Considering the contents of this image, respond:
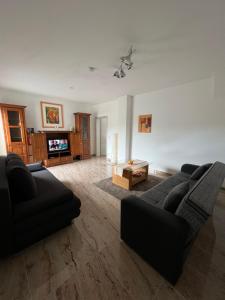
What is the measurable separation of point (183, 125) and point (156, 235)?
304 centimetres

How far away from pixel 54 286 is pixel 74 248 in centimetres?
39

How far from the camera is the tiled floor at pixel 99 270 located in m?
1.14

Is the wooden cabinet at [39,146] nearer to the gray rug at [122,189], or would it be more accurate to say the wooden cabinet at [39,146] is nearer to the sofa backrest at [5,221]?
the gray rug at [122,189]

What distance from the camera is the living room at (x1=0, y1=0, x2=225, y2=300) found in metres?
1.19

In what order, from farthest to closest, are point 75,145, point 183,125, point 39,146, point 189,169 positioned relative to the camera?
point 75,145, point 39,146, point 183,125, point 189,169

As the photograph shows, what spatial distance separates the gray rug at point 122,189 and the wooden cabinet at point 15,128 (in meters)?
2.76

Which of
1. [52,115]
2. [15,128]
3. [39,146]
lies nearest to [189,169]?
[39,146]

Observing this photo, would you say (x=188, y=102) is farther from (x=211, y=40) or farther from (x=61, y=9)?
(x=61, y=9)

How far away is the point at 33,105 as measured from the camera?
4.52m

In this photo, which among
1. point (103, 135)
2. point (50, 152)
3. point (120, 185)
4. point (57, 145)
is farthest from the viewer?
point (103, 135)

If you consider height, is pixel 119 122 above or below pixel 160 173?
above

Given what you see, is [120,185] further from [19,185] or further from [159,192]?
[19,185]

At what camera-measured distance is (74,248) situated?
1560 mm

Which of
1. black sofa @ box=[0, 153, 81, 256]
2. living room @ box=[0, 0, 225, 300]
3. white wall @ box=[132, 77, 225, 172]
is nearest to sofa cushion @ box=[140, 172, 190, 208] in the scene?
living room @ box=[0, 0, 225, 300]
